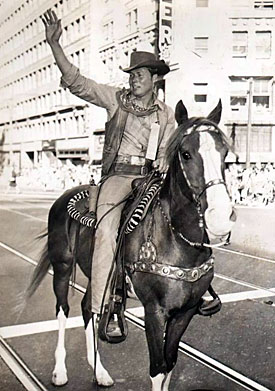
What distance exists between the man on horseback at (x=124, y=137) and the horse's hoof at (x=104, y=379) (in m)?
0.32

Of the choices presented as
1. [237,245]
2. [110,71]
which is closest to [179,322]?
[237,245]

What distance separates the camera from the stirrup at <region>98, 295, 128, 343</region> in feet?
5.81

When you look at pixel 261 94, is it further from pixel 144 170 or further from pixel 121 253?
pixel 121 253

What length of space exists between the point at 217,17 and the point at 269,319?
1.33 m

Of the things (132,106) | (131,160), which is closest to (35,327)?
(131,160)

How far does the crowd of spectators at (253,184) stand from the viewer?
1993 millimetres

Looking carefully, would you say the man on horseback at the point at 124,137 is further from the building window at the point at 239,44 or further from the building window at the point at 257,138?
the building window at the point at 239,44

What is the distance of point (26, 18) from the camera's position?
2146 mm

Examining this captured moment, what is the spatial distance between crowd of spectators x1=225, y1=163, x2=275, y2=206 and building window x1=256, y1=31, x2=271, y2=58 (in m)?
0.44

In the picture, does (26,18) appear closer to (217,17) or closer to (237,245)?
(217,17)

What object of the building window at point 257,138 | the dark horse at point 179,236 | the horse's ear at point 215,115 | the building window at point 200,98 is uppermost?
the building window at point 200,98

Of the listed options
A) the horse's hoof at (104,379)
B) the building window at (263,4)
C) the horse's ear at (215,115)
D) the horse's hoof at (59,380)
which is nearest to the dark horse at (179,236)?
the horse's ear at (215,115)

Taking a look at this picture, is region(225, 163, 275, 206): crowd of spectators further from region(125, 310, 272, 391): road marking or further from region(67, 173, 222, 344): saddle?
region(125, 310, 272, 391): road marking

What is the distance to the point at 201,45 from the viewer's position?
2064 mm
